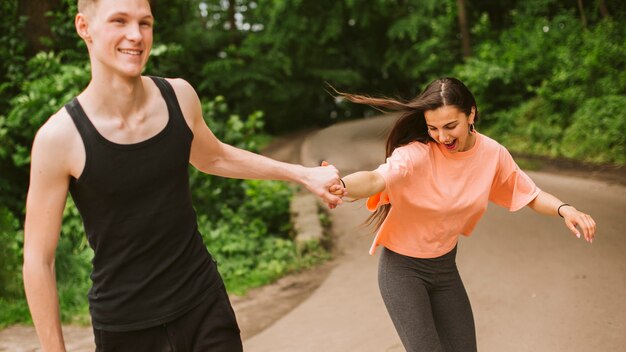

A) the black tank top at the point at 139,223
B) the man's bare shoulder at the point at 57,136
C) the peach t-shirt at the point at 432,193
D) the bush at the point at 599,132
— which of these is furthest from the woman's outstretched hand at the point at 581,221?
the bush at the point at 599,132

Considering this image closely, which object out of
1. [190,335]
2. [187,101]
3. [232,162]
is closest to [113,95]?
[187,101]

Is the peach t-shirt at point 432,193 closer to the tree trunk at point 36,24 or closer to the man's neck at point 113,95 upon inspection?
the man's neck at point 113,95

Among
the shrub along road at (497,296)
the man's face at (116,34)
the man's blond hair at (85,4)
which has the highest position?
the man's blond hair at (85,4)

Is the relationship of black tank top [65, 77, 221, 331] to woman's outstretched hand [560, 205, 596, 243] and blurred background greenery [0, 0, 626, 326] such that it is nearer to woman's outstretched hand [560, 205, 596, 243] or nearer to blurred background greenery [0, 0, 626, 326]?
woman's outstretched hand [560, 205, 596, 243]

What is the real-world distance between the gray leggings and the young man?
0.94 meters

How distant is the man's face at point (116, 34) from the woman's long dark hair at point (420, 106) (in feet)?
4.87

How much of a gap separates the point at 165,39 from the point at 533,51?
8.71 meters

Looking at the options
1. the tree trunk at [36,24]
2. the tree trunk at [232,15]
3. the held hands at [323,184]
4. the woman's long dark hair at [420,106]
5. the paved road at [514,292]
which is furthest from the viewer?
the tree trunk at [232,15]

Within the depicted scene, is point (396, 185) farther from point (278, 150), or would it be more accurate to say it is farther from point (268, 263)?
point (278, 150)

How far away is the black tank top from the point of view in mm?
2154

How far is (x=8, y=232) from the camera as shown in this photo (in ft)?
21.7

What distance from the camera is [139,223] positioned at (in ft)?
7.35

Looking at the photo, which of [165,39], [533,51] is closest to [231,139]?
[165,39]

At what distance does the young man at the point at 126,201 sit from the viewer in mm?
Result: 2092
